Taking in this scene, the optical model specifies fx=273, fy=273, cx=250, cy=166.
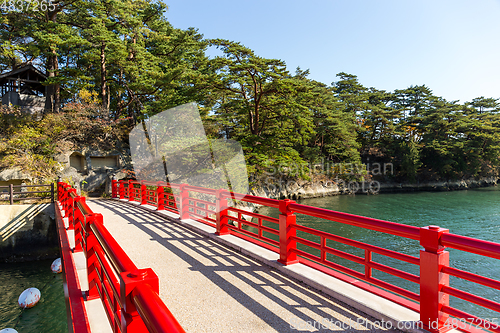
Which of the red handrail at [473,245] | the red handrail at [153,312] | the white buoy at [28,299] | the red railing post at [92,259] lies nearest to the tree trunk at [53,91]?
the white buoy at [28,299]

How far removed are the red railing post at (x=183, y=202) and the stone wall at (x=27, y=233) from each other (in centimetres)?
790

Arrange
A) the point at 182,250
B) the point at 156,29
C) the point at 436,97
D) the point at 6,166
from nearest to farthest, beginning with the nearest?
the point at 182,250 < the point at 6,166 < the point at 156,29 < the point at 436,97

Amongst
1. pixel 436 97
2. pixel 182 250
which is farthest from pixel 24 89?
pixel 436 97

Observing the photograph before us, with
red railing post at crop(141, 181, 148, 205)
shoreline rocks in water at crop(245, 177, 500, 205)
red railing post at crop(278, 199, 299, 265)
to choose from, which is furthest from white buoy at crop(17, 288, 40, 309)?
shoreline rocks in water at crop(245, 177, 500, 205)

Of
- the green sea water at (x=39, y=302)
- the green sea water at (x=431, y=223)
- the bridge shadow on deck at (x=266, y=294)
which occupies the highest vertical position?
the bridge shadow on deck at (x=266, y=294)

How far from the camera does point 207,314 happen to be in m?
3.15

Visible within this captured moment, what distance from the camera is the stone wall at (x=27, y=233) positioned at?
445 inches

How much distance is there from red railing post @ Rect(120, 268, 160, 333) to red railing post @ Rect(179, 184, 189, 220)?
244 inches

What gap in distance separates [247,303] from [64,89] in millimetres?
26590

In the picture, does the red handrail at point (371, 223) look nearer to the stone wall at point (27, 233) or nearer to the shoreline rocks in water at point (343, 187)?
the stone wall at point (27, 233)

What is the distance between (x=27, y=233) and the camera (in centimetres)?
1161

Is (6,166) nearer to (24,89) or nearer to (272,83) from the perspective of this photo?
(24,89)

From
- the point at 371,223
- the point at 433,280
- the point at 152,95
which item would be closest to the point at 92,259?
the point at 371,223

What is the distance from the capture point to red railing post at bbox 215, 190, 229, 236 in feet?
19.1
